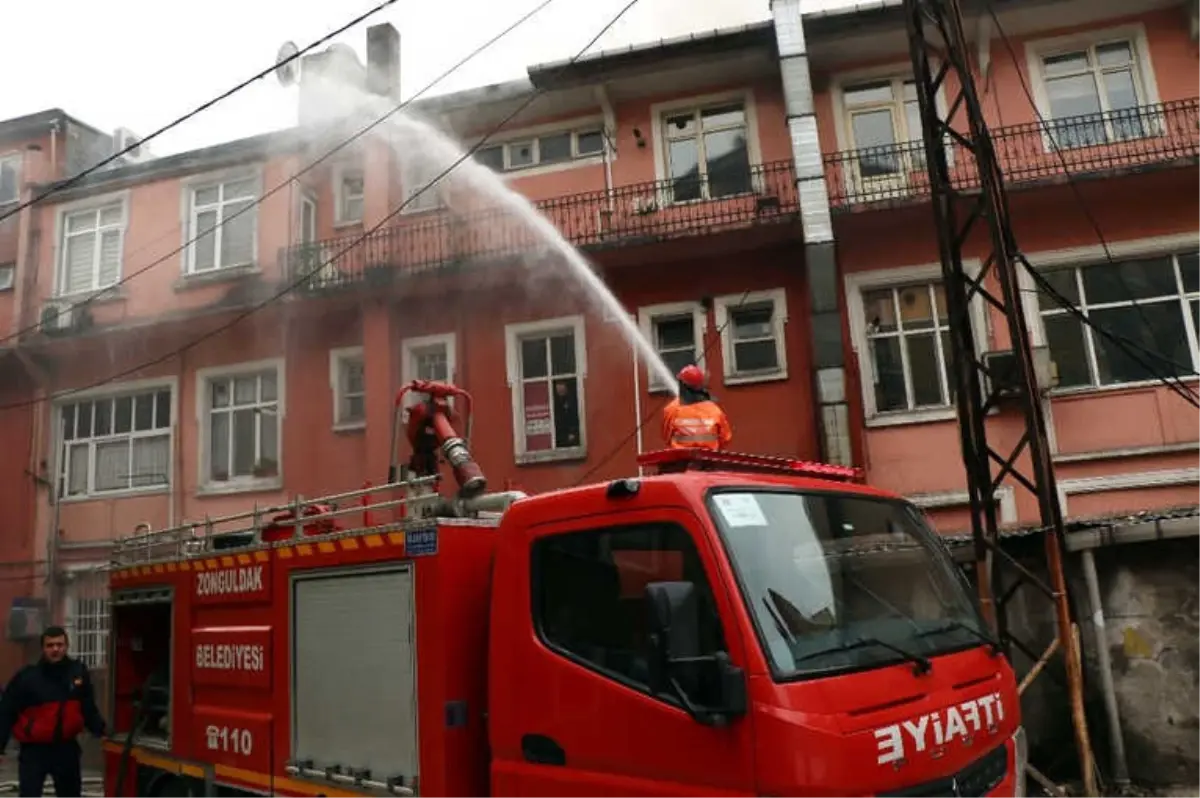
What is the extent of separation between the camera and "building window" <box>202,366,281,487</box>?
14.9m

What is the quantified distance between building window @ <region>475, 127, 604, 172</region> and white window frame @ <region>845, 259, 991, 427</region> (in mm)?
4812

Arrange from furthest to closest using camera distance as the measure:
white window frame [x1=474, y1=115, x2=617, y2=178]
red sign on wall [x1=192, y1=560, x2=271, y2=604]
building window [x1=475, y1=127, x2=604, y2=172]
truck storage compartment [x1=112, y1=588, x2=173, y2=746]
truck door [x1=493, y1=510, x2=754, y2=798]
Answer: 1. building window [x1=475, y1=127, x2=604, y2=172]
2. white window frame [x1=474, y1=115, x2=617, y2=178]
3. truck storage compartment [x1=112, y1=588, x2=173, y2=746]
4. red sign on wall [x1=192, y1=560, x2=271, y2=604]
5. truck door [x1=493, y1=510, x2=754, y2=798]

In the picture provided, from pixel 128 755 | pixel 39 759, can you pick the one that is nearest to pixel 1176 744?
pixel 128 755

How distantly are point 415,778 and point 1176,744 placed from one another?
265 inches

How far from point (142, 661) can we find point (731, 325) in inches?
363

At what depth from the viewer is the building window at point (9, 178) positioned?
57.1 ft

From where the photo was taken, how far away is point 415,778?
4008 millimetres

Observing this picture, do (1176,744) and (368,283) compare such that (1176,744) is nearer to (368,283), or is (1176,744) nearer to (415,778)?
(415,778)

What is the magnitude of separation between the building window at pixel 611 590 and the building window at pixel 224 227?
43.8ft

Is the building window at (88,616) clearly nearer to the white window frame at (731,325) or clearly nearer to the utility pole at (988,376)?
the white window frame at (731,325)

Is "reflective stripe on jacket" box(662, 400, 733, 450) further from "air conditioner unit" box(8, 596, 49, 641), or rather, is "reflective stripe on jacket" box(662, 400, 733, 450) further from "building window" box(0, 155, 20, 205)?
"building window" box(0, 155, 20, 205)

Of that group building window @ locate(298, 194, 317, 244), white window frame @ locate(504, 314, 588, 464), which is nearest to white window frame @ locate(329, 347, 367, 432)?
building window @ locate(298, 194, 317, 244)

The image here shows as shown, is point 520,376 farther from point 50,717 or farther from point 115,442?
point 50,717

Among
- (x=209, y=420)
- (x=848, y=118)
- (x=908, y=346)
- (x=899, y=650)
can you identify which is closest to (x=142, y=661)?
(x=899, y=650)
